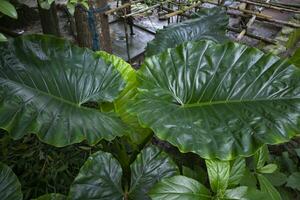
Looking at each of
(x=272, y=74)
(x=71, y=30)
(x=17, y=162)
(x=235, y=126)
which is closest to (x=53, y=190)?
(x=17, y=162)

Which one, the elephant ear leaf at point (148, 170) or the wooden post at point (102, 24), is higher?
the wooden post at point (102, 24)

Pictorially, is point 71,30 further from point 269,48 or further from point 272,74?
point 272,74

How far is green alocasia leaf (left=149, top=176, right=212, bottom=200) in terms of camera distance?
3.14 ft

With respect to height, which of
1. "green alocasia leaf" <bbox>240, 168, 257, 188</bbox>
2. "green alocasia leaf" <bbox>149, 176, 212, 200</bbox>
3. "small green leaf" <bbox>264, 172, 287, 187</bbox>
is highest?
"green alocasia leaf" <bbox>149, 176, 212, 200</bbox>

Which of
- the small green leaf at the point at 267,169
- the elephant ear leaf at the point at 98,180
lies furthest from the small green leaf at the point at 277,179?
the elephant ear leaf at the point at 98,180

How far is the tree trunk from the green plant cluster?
1.79 feet

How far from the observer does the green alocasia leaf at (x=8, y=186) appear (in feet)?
3.41

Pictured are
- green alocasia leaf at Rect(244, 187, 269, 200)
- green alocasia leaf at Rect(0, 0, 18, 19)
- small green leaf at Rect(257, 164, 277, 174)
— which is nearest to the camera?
green alocasia leaf at Rect(0, 0, 18, 19)

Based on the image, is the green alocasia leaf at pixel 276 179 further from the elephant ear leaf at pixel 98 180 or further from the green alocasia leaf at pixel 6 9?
the green alocasia leaf at pixel 6 9

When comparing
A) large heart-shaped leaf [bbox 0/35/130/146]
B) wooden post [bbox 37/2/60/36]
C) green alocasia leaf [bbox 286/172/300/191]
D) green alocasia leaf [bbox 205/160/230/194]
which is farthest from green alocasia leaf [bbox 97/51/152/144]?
wooden post [bbox 37/2/60/36]

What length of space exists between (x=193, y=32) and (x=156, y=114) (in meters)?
0.90

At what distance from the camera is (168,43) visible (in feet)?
5.60

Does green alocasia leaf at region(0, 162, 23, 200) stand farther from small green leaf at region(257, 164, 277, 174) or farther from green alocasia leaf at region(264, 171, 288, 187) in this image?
green alocasia leaf at region(264, 171, 288, 187)

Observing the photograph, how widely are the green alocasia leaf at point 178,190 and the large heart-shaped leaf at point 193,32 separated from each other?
852 mm
